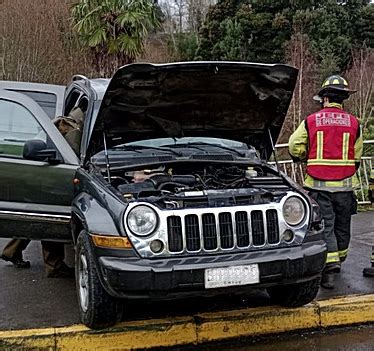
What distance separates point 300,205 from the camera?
4.31m

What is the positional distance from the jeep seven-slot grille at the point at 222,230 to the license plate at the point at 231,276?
169mm

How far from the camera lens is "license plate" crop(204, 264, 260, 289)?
12.9 feet

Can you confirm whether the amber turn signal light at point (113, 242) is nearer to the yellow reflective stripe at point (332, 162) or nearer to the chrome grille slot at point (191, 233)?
the chrome grille slot at point (191, 233)

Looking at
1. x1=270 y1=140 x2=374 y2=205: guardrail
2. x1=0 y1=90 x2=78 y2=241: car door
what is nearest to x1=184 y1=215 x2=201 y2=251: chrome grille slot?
x1=0 y1=90 x2=78 y2=241: car door

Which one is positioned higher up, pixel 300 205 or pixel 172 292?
pixel 300 205

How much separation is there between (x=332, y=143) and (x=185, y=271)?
7.25 feet

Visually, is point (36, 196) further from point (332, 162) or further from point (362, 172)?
point (362, 172)

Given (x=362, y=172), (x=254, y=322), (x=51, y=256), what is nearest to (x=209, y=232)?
(x=254, y=322)

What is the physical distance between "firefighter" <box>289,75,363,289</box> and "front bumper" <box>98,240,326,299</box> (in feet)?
4.45

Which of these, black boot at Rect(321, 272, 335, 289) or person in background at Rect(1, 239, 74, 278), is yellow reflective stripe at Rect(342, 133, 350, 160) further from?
person in background at Rect(1, 239, 74, 278)

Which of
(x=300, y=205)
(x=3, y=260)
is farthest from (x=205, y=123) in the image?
(x=3, y=260)

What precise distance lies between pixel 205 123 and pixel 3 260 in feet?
9.33

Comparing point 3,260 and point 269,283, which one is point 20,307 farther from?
point 269,283

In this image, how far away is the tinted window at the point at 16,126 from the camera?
17.4ft
